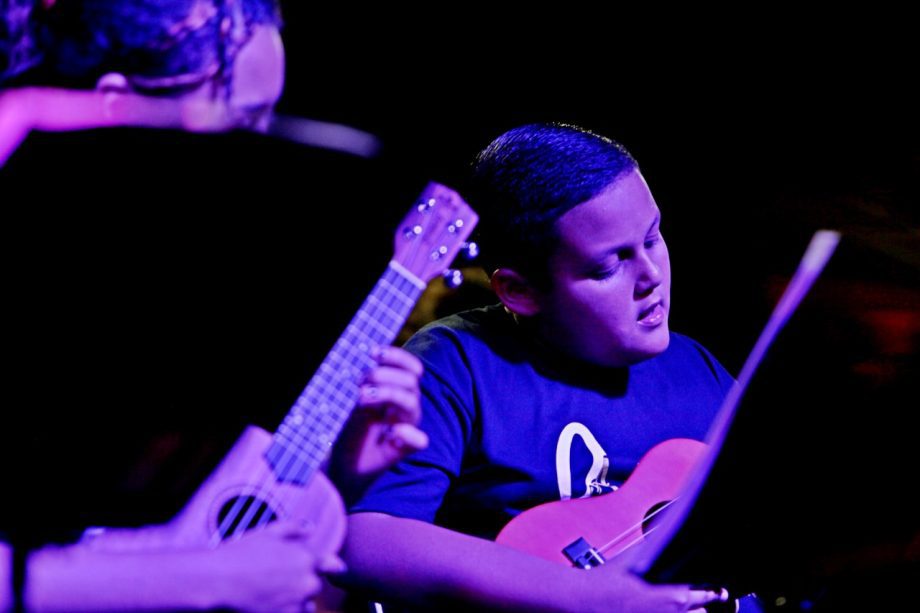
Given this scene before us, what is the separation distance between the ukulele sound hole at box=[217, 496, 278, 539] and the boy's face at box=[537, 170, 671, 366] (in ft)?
3.13

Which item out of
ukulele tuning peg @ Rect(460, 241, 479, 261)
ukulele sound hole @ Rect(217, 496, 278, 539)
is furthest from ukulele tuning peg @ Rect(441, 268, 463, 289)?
ukulele sound hole @ Rect(217, 496, 278, 539)

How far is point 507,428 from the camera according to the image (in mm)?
1937

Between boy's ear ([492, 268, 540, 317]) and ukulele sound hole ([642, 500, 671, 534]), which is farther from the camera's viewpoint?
boy's ear ([492, 268, 540, 317])

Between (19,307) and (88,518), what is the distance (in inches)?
15.3

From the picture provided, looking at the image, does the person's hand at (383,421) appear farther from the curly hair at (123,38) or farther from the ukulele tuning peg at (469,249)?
the curly hair at (123,38)

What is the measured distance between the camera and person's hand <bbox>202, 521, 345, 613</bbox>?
120 cm

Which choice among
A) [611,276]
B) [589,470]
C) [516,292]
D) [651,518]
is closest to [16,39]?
[516,292]

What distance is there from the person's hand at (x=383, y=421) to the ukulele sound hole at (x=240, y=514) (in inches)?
8.8

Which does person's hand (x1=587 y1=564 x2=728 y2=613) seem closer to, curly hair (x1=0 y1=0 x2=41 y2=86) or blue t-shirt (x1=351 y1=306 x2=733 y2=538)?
blue t-shirt (x1=351 y1=306 x2=733 y2=538)

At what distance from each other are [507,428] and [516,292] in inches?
14.8

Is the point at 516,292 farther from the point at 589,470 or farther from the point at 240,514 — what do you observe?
the point at 240,514

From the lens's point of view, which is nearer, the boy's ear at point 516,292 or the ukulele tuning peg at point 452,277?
the ukulele tuning peg at point 452,277

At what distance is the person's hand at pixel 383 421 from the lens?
1465 mm

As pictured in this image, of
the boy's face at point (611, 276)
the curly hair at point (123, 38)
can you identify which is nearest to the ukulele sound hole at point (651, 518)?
the boy's face at point (611, 276)
